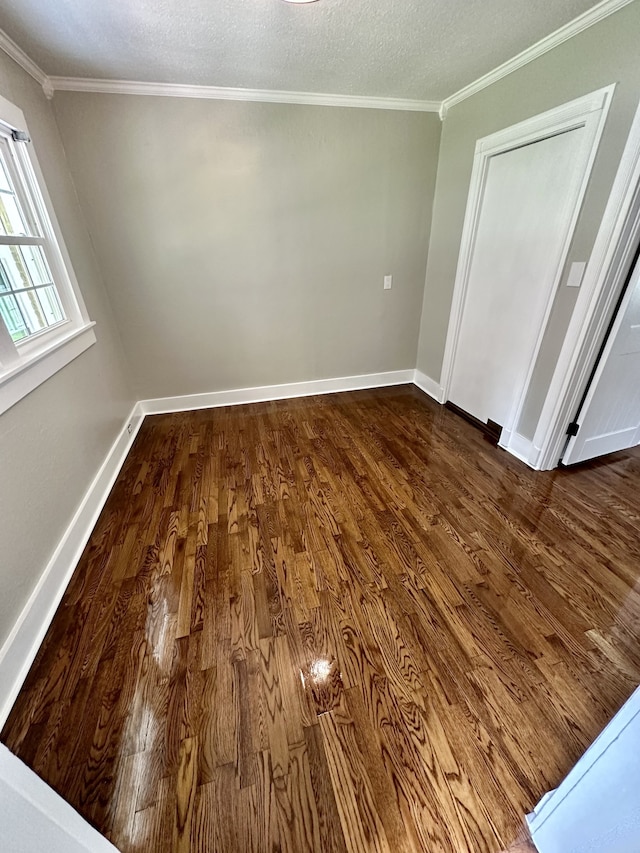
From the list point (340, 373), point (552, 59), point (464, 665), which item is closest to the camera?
point (464, 665)

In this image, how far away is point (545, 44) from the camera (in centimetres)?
182

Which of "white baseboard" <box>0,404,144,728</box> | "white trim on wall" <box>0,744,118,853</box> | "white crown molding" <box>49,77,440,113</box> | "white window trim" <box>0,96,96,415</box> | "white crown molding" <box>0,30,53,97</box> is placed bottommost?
"white baseboard" <box>0,404,144,728</box>

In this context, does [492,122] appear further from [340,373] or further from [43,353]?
[43,353]

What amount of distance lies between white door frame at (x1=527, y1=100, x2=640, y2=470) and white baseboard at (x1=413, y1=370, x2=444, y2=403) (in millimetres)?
1111

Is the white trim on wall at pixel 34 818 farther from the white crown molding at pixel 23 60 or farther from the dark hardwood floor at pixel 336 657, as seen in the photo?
the white crown molding at pixel 23 60

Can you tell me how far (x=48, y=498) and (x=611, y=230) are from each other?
9.96 feet

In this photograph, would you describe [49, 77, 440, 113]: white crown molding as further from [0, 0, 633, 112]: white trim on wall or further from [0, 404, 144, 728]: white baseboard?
[0, 404, 144, 728]: white baseboard

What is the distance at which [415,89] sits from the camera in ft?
7.93

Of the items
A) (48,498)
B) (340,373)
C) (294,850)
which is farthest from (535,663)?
(340,373)

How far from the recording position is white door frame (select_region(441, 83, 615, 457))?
1707mm

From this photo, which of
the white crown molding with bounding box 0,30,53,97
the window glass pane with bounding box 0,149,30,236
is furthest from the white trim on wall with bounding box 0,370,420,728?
the white crown molding with bounding box 0,30,53,97

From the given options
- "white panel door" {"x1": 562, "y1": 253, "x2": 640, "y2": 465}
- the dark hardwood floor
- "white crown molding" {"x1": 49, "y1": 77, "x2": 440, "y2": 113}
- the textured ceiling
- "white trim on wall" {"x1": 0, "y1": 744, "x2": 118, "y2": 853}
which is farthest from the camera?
"white crown molding" {"x1": 49, "y1": 77, "x2": 440, "y2": 113}

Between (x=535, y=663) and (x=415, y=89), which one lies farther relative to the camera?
(x=415, y=89)

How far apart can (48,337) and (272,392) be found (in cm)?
183
